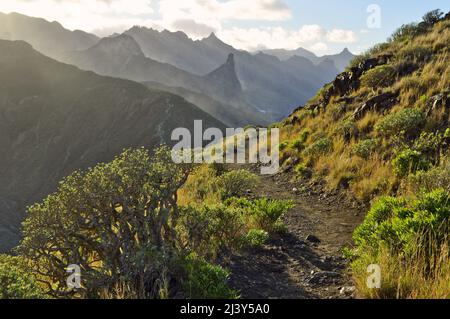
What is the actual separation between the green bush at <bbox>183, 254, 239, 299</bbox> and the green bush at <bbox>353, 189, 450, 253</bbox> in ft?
7.53

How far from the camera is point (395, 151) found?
10953 mm

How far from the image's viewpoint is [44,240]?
5688 mm

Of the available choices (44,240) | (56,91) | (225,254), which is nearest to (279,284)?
(225,254)

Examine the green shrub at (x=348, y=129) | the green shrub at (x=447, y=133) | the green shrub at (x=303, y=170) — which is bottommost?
the green shrub at (x=303, y=170)

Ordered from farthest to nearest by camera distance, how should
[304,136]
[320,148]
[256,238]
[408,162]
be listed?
[304,136]
[320,148]
[408,162]
[256,238]

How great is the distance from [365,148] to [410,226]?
6.98 meters

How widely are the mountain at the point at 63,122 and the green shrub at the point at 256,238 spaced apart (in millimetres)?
79202

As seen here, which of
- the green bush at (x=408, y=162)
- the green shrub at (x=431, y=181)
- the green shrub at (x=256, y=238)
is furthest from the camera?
the green bush at (x=408, y=162)

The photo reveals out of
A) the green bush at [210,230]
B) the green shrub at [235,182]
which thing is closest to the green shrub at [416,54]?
the green shrub at [235,182]

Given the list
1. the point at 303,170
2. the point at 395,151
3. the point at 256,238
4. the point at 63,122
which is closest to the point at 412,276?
the point at 256,238

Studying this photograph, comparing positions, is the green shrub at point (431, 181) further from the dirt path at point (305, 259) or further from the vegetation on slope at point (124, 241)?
the vegetation on slope at point (124, 241)

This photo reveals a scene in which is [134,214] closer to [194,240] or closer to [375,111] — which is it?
[194,240]

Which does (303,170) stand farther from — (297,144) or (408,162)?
(408,162)

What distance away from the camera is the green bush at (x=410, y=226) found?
550 cm
